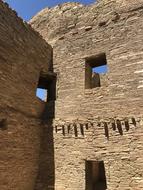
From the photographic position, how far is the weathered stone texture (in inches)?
231

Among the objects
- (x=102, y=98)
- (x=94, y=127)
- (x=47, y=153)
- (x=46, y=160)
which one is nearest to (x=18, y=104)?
(x=47, y=153)

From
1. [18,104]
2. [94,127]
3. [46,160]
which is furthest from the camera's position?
[46,160]

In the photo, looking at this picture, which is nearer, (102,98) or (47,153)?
(102,98)

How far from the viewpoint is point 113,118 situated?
6266mm

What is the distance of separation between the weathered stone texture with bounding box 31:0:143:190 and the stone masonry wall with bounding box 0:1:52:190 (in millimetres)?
758

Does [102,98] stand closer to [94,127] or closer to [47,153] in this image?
[94,127]

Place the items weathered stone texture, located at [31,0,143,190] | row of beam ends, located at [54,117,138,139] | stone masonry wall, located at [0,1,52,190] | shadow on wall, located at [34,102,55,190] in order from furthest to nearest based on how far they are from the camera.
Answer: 1. shadow on wall, located at [34,102,55,190]
2. stone masonry wall, located at [0,1,52,190]
3. row of beam ends, located at [54,117,138,139]
4. weathered stone texture, located at [31,0,143,190]

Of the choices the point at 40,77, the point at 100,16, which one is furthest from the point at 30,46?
the point at 100,16

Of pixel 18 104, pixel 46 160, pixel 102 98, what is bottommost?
pixel 46 160

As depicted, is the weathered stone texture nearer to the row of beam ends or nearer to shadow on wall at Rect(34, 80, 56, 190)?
the row of beam ends

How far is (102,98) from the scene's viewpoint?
6.82 m

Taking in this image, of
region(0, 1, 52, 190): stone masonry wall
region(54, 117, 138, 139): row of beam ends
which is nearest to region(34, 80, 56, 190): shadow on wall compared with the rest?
region(0, 1, 52, 190): stone masonry wall

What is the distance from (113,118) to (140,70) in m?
1.63

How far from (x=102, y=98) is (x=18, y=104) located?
2.54m
